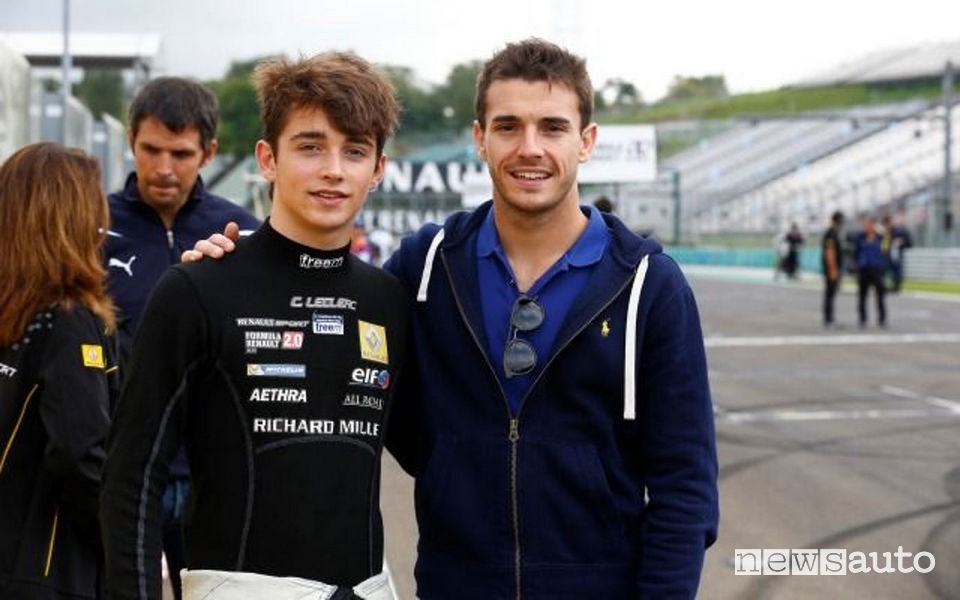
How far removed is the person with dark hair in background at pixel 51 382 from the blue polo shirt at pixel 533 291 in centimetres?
100

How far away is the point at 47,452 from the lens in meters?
3.23

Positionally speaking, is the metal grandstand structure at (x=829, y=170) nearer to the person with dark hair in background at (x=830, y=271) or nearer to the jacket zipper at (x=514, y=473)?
the person with dark hair in background at (x=830, y=271)

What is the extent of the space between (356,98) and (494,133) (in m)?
0.40

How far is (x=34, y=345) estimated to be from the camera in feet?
10.8

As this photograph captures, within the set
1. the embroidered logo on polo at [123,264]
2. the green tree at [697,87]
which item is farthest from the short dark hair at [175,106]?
the green tree at [697,87]

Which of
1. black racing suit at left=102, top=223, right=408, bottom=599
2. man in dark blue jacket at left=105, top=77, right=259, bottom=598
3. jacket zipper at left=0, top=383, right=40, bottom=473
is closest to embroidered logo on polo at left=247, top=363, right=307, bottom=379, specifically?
black racing suit at left=102, top=223, right=408, bottom=599

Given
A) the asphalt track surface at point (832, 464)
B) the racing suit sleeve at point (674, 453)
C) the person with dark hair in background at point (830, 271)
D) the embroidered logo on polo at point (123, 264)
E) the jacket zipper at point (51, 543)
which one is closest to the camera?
the racing suit sleeve at point (674, 453)

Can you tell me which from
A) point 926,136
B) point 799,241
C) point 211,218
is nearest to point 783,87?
point 926,136

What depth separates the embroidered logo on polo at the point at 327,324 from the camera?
9.04 feet

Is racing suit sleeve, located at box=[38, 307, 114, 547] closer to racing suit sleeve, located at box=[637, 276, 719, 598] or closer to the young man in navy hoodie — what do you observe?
the young man in navy hoodie

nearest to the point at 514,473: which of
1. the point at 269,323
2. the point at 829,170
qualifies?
the point at 269,323

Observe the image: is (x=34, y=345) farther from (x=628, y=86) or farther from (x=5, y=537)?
(x=628, y=86)

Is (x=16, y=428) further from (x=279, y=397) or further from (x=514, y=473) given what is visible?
(x=514, y=473)

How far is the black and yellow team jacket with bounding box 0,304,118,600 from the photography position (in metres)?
3.23
